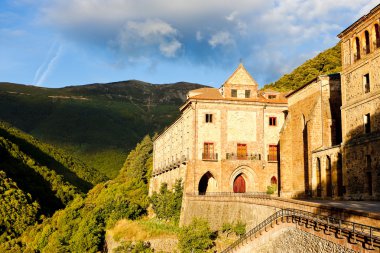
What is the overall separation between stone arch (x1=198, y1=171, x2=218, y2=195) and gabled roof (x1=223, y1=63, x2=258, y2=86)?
10.5m

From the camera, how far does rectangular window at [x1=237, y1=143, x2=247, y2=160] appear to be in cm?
4916

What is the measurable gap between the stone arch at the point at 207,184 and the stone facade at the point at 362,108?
16.1 m

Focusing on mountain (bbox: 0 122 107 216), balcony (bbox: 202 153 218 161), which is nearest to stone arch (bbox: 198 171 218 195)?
balcony (bbox: 202 153 218 161)

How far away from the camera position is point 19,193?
78.8m

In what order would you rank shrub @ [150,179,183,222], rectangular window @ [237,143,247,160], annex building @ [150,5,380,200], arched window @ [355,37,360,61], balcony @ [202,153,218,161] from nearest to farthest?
annex building @ [150,5,380,200]
arched window @ [355,37,360,61]
shrub @ [150,179,183,222]
balcony @ [202,153,218,161]
rectangular window @ [237,143,247,160]

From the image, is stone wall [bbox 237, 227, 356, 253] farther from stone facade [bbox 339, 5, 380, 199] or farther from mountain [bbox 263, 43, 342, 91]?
mountain [bbox 263, 43, 342, 91]

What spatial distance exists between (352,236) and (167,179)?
43007 mm

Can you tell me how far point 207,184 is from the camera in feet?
164

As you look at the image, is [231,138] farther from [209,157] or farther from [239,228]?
[239,228]

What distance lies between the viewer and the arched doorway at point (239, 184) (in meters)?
48.9

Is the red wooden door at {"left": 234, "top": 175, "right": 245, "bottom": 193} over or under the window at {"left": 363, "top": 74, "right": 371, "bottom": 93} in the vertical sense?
under

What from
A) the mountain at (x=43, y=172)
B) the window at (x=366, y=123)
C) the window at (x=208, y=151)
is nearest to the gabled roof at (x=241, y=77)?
the window at (x=208, y=151)

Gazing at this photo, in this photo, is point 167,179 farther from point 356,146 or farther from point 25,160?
point 25,160

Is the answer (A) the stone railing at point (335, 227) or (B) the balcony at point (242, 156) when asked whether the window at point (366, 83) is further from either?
(B) the balcony at point (242, 156)
